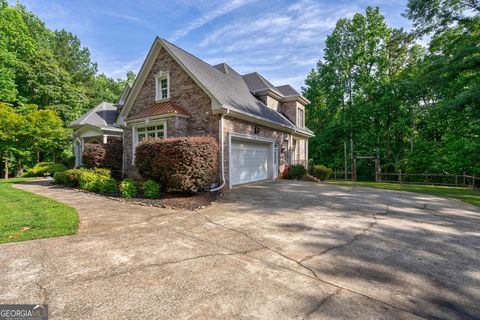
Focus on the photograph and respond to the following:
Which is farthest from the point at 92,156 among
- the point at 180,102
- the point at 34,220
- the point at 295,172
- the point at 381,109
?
the point at 381,109

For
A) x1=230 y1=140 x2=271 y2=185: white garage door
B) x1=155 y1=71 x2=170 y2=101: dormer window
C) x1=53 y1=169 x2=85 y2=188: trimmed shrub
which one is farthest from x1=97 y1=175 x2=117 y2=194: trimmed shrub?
x1=230 y1=140 x2=271 y2=185: white garage door

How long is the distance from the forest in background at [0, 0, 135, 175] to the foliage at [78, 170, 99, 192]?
10.5 m

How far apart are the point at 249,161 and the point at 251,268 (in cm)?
942

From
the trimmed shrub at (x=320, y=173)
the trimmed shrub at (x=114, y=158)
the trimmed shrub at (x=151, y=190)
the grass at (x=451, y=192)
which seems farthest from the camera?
the trimmed shrub at (x=320, y=173)

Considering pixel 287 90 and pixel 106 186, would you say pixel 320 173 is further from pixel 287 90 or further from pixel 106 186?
pixel 106 186

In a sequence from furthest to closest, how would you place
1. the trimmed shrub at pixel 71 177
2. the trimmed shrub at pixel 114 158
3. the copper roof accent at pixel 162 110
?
the trimmed shrub at pixel 114 158 → the trimmed shrub at pixel 71 177 → the copper roof accent at pixel 162 110

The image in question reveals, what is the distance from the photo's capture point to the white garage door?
11.3m

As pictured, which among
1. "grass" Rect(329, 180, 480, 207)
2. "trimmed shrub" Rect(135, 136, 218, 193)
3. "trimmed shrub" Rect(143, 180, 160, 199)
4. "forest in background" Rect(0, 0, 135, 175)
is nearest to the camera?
"trimmed shrub" Rect(135, 136, 218, 193)

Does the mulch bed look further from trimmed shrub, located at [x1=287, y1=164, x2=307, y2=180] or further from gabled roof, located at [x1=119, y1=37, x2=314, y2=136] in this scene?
trimmed shrub, located at [x1=287, y1=164, x2=307, y2=180]

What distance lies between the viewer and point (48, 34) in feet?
101

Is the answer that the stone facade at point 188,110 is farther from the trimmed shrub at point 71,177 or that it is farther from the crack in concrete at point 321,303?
the crack in concrete at point 321,303

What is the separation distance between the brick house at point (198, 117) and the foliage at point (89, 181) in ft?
7.27

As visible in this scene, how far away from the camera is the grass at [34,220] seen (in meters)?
4.30

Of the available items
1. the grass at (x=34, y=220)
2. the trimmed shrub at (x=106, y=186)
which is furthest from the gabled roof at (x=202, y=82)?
the grass at (x=34, y=220)
